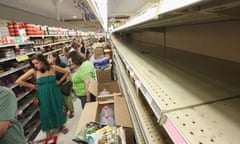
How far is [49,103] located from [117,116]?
4.82ft

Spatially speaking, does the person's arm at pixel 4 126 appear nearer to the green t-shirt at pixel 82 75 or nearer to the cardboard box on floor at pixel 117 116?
the cardboard box on floor at pixel 117 116

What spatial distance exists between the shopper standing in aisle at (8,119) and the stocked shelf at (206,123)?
4.62 feet

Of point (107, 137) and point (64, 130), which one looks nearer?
point (107, 137)

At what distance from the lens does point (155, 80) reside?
827 millimetres

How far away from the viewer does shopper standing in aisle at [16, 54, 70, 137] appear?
2.59 metres

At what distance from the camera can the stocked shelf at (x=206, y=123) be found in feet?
1.35

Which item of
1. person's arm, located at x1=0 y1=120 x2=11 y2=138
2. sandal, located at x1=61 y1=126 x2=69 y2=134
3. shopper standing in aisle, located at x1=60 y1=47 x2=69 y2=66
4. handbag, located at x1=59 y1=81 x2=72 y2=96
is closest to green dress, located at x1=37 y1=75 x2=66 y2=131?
sandal, located at x1=61 y1=126 x2=69 y2=134

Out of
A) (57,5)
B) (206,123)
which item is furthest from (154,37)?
(57,5)

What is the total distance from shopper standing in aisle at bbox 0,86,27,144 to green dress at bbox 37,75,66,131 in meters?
1.11

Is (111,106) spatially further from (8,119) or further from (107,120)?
(8,119)

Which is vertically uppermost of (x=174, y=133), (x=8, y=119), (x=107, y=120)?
Answer: (x=174, y=133)

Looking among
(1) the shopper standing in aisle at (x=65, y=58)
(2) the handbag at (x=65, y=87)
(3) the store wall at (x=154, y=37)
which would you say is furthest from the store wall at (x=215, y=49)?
(1) the shopper standing in aisle at (x=65, y=58)

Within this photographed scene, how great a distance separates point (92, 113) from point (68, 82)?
1.33m

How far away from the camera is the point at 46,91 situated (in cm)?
264
